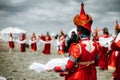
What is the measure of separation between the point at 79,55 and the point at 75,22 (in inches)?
22.9

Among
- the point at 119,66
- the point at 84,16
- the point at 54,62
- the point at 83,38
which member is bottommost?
the point at 119,66

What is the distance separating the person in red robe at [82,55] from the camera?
5129 millimetres

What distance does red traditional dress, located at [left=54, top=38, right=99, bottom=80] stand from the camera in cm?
511

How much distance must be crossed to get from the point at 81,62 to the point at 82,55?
134mm

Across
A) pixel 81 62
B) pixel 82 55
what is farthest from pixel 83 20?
pixel 81 62

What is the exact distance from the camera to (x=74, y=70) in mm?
5273

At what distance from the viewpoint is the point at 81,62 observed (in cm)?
523

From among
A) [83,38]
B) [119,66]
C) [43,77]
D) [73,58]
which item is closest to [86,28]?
[83,38]

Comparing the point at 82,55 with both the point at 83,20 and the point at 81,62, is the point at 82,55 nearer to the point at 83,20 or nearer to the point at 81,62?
the point at 81,62

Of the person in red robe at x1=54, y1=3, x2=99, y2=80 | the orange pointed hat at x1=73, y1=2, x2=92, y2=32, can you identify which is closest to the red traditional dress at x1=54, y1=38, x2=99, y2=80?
the person in red robe at x1=54, y1=3, x2=99, y2=80

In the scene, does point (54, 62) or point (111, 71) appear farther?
point (111, 71)

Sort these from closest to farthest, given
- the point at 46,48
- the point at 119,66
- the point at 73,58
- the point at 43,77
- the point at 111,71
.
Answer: the point at 73,58 < the point at 119,66 < the point at 43,77 < the point at 111,71 < the point at 46,48

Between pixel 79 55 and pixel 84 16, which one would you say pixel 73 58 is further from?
pixel 84 16

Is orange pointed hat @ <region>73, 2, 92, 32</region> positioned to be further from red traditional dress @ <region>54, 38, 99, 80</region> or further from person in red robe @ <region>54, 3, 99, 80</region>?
red traditional dress @ <region>54, 38, 99, 80</region>
